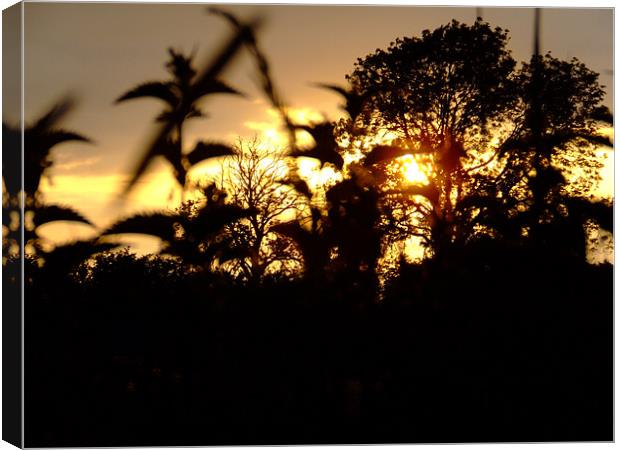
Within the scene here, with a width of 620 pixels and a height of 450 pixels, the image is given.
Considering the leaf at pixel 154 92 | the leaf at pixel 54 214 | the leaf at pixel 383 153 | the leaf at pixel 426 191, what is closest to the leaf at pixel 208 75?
the leaf at pixel 154 92

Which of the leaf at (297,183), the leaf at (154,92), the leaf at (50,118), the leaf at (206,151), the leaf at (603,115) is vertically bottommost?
the leaf at (297,183)

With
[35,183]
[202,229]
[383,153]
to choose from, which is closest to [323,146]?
[383,153]

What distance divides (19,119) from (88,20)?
3.48ft

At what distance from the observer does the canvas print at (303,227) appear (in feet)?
29.5

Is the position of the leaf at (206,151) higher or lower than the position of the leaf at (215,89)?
lower

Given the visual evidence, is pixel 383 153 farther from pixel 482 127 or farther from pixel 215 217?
pixel 215 217

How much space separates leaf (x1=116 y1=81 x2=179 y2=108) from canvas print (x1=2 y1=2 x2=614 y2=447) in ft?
0.04

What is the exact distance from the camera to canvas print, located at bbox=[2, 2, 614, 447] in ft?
29.5

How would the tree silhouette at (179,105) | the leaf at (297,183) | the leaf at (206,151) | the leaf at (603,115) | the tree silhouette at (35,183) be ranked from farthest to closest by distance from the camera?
the leaf at (603,115), the leaf at (297,183), the leaf at (206,151), the tree silhouette at (179,105), the tree silhouette at (35,183)

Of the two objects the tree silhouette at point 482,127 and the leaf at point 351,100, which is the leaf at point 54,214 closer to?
the leaf at point 351,100

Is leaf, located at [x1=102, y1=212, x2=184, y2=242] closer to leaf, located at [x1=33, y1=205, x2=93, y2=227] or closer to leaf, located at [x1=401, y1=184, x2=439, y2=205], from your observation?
leaf, located at [x1=33, y1=205, x2=93, y2=227]

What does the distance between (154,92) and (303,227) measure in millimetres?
1787

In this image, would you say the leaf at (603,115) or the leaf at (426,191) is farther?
the leaf at (603,115)

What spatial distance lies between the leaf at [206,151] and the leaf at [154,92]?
434mm
